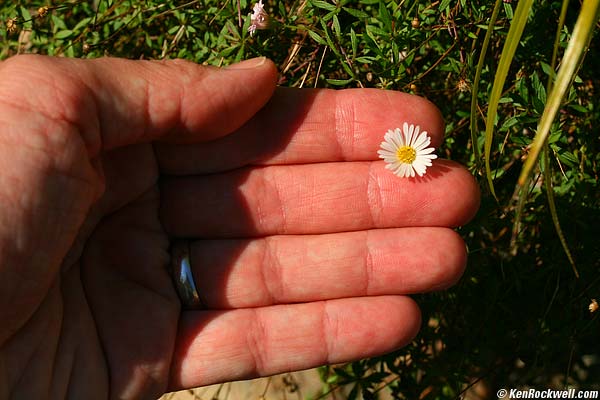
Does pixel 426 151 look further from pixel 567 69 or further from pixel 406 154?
pixel 567 69

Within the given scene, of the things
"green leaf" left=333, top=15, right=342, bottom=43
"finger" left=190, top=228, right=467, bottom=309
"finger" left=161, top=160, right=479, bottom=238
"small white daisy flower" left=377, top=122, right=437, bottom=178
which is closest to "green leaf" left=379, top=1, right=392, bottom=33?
"green leaf" left=333, top=15, right=342, bottom=43

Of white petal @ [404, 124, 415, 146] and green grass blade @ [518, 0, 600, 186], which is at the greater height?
green grass blade @ [518, 0, 600, 186]

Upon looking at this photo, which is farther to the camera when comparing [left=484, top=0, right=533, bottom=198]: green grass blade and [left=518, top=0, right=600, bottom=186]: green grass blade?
[left=484, top=0, right=533, bottom=198]: green grass blade

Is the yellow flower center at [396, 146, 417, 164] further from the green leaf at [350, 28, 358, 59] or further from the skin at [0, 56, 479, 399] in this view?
the green leaf at [350, 28, 358, 59]

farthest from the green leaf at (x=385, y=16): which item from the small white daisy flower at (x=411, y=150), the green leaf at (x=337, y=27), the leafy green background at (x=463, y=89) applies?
the small white daisy flower at (x=411, y=150)

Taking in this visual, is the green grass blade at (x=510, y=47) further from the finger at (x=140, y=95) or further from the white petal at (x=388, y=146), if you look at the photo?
the finger at (x=140, y=95)

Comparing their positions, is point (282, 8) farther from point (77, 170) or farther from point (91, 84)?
point (77, 170)

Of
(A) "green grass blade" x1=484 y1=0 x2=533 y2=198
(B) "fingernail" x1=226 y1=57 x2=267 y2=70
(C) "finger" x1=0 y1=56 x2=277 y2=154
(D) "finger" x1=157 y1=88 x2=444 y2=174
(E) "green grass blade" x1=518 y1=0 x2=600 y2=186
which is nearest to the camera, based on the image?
(E) "green grass blade" x1=518 y1=0 x2=600 y2=186
